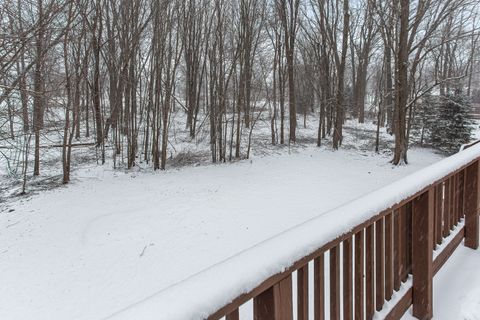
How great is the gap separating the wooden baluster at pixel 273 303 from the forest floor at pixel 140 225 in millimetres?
1838

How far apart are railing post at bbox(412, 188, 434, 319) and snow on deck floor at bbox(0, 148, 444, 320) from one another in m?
2.95

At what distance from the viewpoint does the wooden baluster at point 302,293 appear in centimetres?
122

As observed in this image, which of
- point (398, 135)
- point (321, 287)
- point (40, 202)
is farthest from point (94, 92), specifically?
point (321, 287)

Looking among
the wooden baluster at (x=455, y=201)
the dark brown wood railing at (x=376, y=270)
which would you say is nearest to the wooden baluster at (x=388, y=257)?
the dark brown wood railing at (x=376, y=270)

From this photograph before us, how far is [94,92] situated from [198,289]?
37.6 feet

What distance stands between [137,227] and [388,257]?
487cm

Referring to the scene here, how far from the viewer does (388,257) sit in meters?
1.92

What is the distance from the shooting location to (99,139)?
1100cm

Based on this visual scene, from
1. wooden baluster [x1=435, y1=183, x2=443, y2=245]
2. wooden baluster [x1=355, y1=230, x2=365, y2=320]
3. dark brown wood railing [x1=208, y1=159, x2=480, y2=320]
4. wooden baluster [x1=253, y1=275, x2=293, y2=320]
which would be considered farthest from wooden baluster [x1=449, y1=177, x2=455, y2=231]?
wooden baluster [x1=253, y1=275, x2=293, y2=320]

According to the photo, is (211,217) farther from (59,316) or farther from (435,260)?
(435,260)

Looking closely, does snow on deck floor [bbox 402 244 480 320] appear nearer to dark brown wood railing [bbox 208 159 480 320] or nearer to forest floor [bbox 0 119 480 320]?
forest floor [bbox 0 119 480 320]

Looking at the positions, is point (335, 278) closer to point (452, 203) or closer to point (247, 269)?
point (247, 269)

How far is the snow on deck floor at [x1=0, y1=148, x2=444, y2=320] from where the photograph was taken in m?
4.07

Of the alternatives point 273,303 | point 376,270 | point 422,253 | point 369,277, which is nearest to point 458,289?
point 422,253
